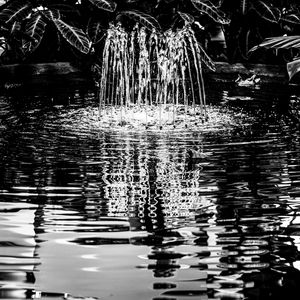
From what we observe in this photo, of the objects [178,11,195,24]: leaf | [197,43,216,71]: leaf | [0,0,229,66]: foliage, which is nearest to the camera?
[0,0,229,66]: foliage

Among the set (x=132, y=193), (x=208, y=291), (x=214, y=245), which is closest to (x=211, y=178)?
(x=132, y=193)

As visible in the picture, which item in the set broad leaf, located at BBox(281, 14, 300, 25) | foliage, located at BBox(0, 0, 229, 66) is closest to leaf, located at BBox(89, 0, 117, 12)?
foliage, located at BBox(0, 0, 229, 66)

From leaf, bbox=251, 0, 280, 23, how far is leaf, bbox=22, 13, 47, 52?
2508 millimetres

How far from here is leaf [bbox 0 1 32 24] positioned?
22.6ft

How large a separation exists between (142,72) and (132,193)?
4.98 metres

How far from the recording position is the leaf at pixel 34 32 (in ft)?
22.2

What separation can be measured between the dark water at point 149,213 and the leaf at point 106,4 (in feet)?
9.76

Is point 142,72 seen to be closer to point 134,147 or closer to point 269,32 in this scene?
point 269,32

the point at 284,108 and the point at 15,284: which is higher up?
the point at 284,108

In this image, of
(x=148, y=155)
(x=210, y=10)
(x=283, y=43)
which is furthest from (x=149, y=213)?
(x=210, y=10)

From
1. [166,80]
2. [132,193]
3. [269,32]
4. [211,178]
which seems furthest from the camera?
[269,32]

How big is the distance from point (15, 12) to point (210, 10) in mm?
2171

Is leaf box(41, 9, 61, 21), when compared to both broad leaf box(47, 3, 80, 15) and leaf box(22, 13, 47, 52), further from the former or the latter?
broad leaf box(47, 3, 80, 15)

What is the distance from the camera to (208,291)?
1646 mm
